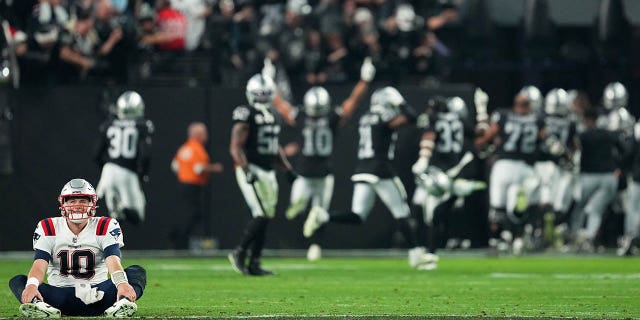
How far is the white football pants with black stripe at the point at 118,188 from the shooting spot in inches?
741

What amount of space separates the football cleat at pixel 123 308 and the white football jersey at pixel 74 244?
337mm

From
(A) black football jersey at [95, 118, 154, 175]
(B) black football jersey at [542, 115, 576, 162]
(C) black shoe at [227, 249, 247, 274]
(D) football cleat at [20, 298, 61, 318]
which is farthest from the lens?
(B) black football jersey at [542, 115, 576, 162]

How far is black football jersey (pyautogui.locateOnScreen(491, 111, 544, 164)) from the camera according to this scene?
20.8 metres

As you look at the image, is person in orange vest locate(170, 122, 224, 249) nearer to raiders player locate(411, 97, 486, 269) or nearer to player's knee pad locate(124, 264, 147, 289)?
raiders player locate(411, 97, 486, 269)

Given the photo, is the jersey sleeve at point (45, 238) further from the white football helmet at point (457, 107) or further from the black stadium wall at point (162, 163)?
the black stadium wall at point (162, 163)

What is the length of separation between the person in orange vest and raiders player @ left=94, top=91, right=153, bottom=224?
2.20m

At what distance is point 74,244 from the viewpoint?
955 cm

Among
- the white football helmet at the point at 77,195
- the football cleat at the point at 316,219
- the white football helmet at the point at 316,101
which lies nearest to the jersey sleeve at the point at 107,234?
the white football helmet at the point at 77,195

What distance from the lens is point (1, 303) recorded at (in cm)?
1152

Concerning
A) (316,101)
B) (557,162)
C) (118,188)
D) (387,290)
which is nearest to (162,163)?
(118,188)

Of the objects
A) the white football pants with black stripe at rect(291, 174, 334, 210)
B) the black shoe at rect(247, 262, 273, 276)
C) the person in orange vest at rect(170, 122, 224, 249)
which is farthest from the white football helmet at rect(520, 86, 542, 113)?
the black shoe at rect(247, 262, 273, 276)

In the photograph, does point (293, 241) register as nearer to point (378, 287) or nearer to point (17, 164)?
point (17, 164)

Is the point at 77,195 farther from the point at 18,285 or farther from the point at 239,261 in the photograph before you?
the point at 239,261

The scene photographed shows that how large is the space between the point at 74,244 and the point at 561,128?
1254 cm
